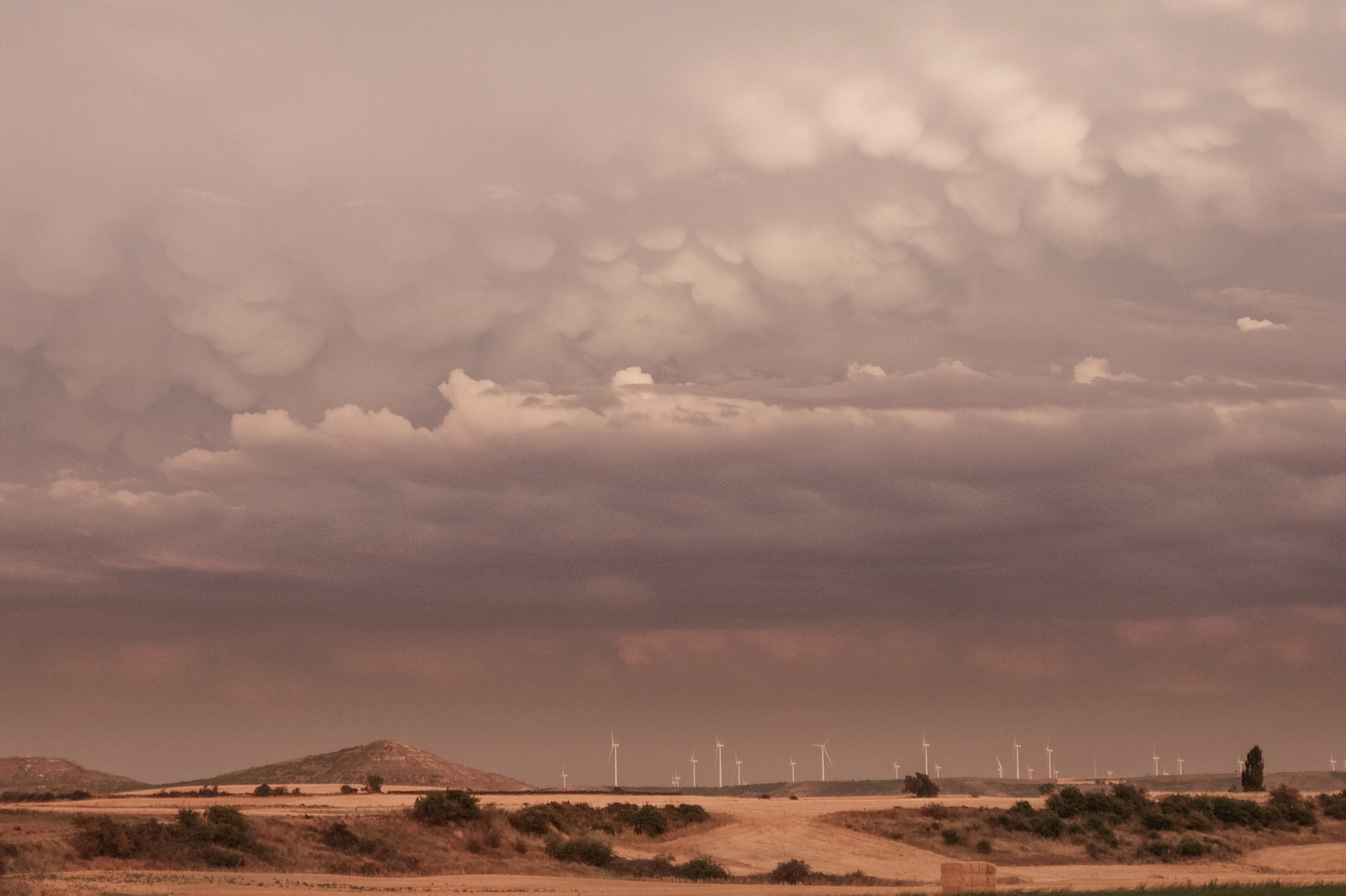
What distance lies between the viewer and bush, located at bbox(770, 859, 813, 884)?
68938 mm

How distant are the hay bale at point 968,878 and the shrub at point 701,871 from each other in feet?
57.0

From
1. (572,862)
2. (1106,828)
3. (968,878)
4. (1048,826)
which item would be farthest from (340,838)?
(1106,828)

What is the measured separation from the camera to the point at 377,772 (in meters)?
167

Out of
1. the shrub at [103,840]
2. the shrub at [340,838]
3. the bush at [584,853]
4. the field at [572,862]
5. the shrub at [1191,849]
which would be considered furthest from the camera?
the shrub at [1191,849]

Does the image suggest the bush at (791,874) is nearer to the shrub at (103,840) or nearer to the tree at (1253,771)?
the shrub at (103,840)

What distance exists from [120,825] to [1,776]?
123 metres

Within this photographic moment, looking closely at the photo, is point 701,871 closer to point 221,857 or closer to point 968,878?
point 968,878

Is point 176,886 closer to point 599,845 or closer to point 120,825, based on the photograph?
point 120,825

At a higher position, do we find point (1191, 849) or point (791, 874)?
point (791, 874)

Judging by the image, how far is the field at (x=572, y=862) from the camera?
2206 inches

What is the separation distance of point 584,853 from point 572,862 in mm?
1131

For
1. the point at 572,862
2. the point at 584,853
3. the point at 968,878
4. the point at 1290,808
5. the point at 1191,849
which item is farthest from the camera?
the point at 1290,808

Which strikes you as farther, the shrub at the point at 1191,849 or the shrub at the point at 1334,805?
the shrub at the point at 1334,805

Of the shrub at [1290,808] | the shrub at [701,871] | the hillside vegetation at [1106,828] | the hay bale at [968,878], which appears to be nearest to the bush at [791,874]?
the shrub at [701,871]
